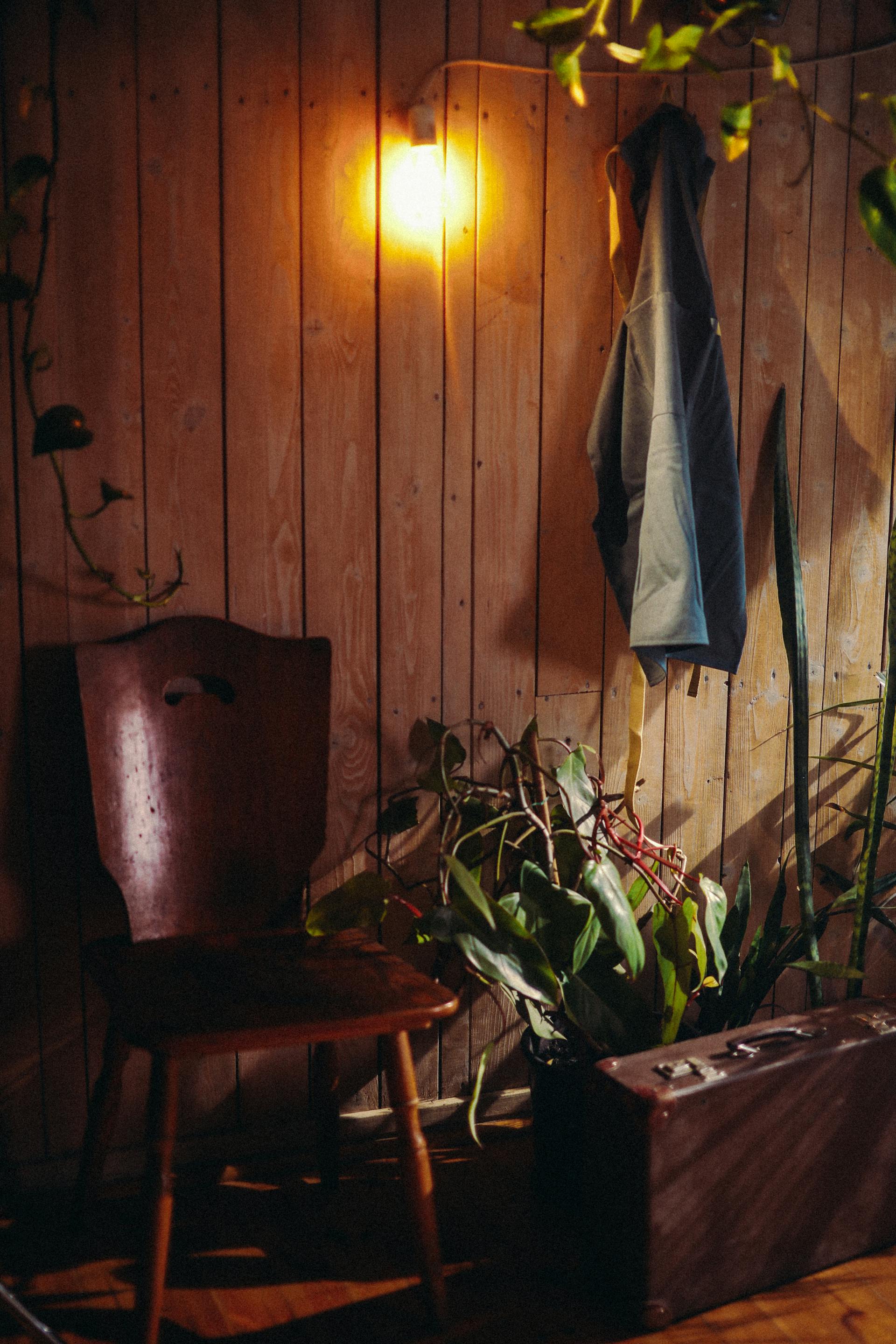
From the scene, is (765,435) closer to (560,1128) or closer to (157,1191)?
(560,1128)

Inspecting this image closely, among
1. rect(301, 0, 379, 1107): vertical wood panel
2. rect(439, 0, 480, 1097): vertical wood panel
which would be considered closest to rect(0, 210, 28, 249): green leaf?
rect(301, 0, 379, 1107): vertical wood panel

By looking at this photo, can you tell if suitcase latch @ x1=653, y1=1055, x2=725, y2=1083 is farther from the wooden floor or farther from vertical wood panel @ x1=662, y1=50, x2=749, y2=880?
vertical wood panel @ x1=662, y1=50, x2=749, y2=880

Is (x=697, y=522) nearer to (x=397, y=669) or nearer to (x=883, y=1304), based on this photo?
(x=397, y=669)

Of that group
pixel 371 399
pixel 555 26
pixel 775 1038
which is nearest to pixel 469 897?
pixel 775 1038

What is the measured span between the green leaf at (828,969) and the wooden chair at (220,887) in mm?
703

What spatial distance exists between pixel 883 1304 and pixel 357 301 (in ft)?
6.11

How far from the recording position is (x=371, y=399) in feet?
6.46

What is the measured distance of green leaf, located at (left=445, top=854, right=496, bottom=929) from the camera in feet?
4.90

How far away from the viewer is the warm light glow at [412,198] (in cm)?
193

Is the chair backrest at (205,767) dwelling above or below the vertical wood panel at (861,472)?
below

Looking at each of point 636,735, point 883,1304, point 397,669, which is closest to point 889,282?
point 636,735

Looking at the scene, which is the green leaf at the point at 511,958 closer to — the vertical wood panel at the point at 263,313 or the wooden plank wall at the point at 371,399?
the wooden plank wall at the point at 371,399

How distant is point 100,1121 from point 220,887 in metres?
0.41

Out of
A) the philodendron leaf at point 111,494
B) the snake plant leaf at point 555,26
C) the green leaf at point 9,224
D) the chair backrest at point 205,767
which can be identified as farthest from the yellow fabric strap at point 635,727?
the green leaf at point 9,224
